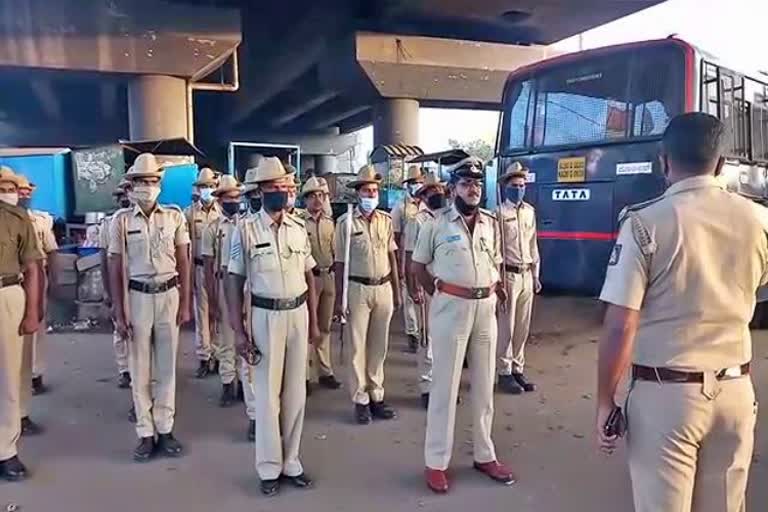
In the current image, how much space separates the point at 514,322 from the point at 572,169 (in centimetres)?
227

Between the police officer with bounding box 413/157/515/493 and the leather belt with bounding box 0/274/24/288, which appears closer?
the police officer with bounding box 413/157/515/493

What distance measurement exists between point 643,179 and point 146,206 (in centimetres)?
466

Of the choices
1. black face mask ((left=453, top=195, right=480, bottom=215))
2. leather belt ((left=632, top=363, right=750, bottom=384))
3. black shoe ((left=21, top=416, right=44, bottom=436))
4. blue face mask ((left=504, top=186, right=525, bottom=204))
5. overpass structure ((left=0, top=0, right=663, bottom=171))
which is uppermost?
overpass structure ((left=0, top=0, right=663, bottom=171))

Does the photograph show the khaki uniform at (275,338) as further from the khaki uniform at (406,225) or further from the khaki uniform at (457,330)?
the khaki uniform at (406,225)

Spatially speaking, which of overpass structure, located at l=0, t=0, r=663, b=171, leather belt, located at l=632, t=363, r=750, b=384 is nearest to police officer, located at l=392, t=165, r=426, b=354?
leather belt, located at l=632, t=363, r=750, b=384

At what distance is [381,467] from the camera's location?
413 cm

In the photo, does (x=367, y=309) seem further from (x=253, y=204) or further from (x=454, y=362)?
(x=454, y=362)

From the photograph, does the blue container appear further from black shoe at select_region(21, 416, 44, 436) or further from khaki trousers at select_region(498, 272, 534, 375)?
khaki trousers at select_region(498, 272, 534, 375)

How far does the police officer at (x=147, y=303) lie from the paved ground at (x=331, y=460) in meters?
0.29

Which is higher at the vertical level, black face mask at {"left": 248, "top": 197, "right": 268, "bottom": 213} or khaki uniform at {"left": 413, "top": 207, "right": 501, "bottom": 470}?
black face mask at {"left": 248, "top": 197, "right": 268, "bottom": 213}

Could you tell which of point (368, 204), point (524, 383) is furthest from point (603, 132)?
point (368, 204)

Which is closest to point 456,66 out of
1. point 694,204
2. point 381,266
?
point 381,266

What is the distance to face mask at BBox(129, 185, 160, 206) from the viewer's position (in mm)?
4449

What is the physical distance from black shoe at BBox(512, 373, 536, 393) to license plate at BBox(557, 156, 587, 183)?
250cm
